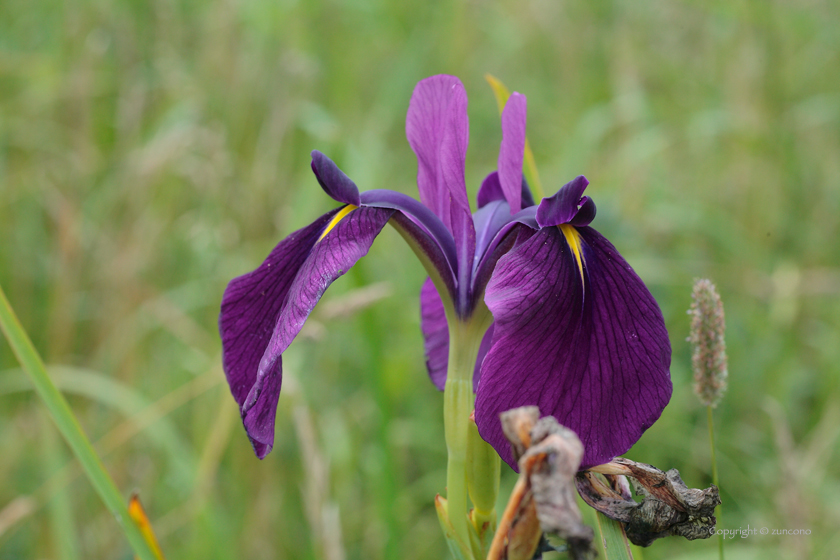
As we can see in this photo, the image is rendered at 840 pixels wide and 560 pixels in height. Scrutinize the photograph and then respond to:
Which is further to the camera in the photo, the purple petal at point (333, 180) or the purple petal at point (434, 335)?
the purple petal at point (434, 335)

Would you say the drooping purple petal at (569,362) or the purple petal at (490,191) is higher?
the purple petal at (490,191)

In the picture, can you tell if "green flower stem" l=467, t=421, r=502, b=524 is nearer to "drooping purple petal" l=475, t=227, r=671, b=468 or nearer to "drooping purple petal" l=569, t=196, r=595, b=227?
"drooping purple petal" l=475, t=227, r=671, b=468

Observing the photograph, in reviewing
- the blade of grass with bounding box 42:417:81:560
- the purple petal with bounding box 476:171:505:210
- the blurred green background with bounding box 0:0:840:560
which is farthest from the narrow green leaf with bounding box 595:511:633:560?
the blade of grass with bounding box 42:417:81:560

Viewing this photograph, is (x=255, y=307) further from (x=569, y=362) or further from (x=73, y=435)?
(x=569, y=362)

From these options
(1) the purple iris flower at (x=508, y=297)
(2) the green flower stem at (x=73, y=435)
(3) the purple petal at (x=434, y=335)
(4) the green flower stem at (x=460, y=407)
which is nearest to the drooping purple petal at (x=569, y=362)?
A: (1) the purple iris flower at (x=508, y=297)

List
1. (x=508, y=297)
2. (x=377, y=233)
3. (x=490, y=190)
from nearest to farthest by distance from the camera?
(x=508, y=297), (x=377, y=233), (x=490, y=190)

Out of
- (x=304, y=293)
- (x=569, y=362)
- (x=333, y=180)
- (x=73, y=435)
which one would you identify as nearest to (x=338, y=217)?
(x=333, y=180)

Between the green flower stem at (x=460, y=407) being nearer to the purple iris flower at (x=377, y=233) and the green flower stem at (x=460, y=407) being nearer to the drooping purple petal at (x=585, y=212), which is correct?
the purple iris flower at (x=377, y=233)
